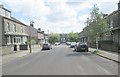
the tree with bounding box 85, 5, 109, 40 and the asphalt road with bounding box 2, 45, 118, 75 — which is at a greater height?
the tree with bounding box 85, 5, 109, 40

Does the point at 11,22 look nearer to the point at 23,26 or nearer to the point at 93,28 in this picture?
the point at 23,26

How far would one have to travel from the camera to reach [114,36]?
4378 cm

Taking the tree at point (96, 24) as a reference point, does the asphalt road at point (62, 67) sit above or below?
below

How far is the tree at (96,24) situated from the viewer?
34281mm

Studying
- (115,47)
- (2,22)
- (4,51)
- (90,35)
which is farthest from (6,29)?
(115,47)

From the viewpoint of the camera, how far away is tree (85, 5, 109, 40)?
3428cm

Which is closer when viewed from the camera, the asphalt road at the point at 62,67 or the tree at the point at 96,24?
the asphalt road at the point at 62,67

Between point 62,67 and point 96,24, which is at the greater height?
point 96,24

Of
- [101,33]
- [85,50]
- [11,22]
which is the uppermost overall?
[11,22]

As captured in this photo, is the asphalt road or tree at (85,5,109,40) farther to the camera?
tree at (85,5,109,40)

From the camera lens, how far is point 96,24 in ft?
113

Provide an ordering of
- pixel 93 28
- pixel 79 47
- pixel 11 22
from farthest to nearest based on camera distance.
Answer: pixel 11 22 → pixel 79 47 → pixel 93 28

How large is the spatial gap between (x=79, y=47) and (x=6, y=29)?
1547cm

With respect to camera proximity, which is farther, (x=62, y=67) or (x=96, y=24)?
(x=96, y=24)
